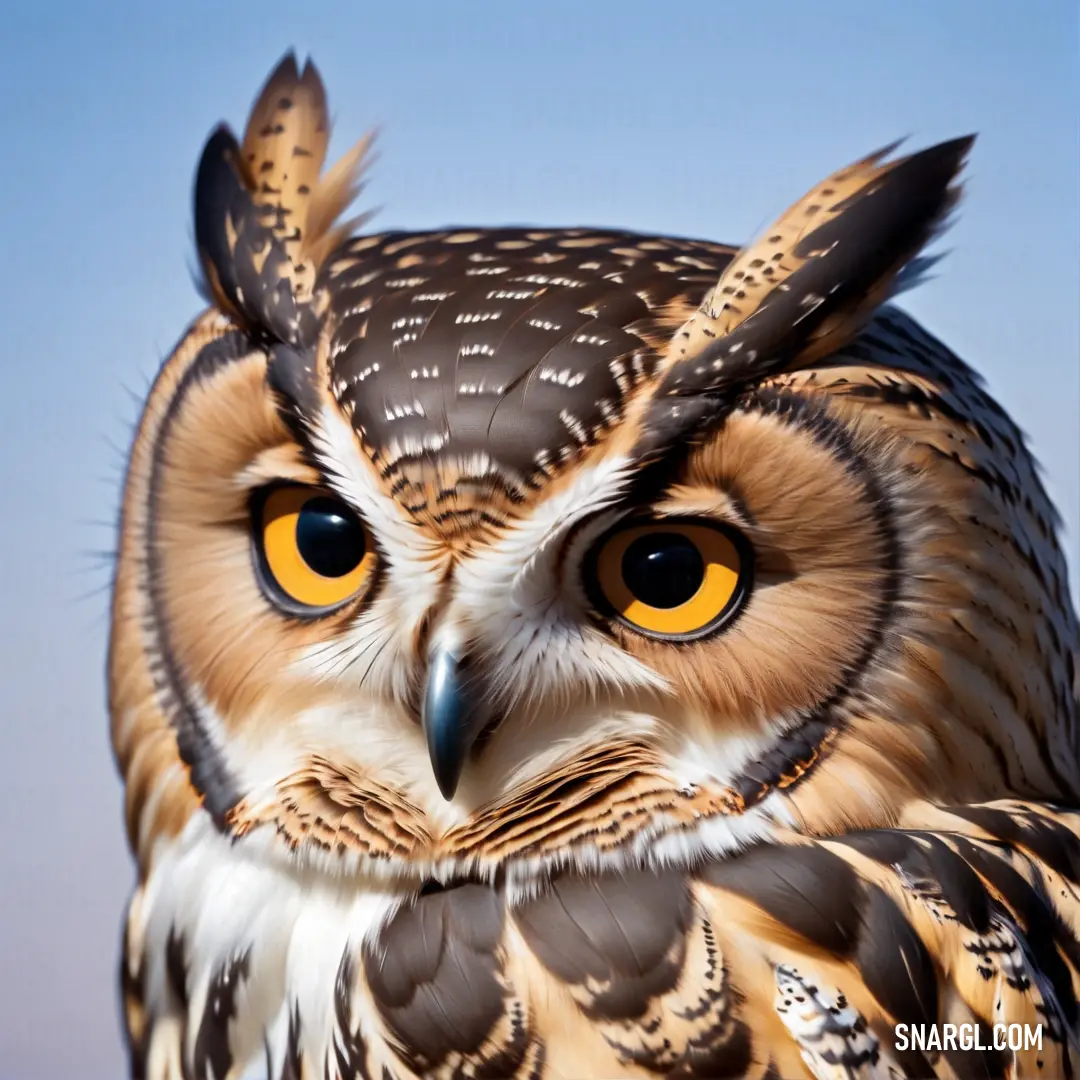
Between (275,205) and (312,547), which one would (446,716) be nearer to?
(312,547)

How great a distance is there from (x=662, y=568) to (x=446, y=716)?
19 cm

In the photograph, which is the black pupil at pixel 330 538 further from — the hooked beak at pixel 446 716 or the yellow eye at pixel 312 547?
the hooked beak at pixel 446 716

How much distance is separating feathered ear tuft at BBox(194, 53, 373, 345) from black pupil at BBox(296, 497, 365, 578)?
129 millimetres

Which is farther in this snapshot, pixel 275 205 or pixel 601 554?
pixel 275 205

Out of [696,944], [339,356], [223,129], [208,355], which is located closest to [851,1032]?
[696,944]

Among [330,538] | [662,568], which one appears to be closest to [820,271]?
[662,568]

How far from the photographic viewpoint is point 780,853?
0.89 meters

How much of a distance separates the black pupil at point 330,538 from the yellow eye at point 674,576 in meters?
0.18

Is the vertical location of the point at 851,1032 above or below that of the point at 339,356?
below

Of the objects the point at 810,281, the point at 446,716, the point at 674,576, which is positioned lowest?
the point at 446,716

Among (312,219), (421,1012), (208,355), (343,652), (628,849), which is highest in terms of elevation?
(312,219)

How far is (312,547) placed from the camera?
36.6 inches

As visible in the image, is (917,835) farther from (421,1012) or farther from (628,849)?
(421,1012)

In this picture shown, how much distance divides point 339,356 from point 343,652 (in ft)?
0.71
